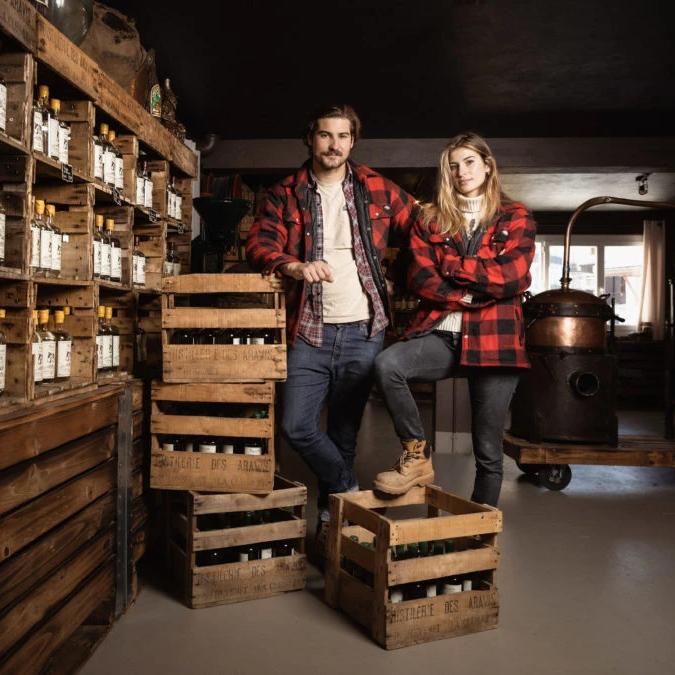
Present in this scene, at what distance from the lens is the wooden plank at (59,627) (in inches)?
66.7

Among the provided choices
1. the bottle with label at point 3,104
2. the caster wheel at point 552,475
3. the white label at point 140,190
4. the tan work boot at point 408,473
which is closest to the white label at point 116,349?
the white label at point 140,190

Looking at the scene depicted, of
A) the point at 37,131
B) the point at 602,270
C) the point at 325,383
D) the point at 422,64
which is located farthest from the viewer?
the point at 602,270

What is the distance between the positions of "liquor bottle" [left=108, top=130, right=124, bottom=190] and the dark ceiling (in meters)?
1.40

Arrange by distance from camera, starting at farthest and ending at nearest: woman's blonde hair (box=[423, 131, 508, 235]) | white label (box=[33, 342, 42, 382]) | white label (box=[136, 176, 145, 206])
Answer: white label (box=[136, 176, 145, 206]) < woman's blonde hair (box=[423, 131, 508, 235]) < white label (box=[33, 342, 42, 382])

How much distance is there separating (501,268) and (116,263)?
1.42m

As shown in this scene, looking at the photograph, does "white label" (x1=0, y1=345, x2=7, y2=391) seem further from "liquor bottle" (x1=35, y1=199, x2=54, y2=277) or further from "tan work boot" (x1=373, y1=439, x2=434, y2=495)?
"tan work boot" (x1=373, y1=439, x2=434, y2=495)

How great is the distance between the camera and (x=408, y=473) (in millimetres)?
2504

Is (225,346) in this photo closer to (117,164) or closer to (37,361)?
(37,361)

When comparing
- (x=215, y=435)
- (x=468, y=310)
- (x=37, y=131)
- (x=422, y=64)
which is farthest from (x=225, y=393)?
(x=422, y=64)

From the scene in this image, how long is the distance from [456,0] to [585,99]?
1924 millimetres

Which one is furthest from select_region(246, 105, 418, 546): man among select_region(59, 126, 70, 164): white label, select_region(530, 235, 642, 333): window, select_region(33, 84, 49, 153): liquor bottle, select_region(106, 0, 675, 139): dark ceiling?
select_region(530, 235, 642, 333): window

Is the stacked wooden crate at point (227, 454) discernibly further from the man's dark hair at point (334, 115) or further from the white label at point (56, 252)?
the man's dark hair at point (334, 115)

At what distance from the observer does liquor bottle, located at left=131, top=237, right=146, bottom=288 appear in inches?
114

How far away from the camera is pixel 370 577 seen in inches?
93.0
